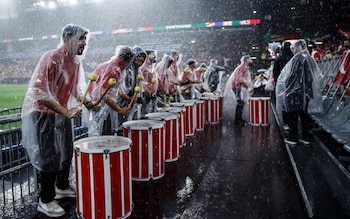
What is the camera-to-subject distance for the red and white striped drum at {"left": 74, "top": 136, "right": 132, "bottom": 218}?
2443 mm

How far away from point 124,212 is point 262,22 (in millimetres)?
22140

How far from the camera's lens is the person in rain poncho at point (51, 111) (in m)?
2.57

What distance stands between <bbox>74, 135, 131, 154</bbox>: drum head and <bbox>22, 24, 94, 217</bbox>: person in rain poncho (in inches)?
10.1

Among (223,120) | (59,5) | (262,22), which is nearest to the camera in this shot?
(223,120)

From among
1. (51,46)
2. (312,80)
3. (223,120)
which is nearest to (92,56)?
(51,46)

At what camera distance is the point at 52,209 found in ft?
8.95

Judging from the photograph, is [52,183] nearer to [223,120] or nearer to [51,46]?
[223,120]

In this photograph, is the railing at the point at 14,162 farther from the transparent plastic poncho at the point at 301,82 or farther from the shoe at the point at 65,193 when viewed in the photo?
the transparent plastic poncho at the point at 301,82

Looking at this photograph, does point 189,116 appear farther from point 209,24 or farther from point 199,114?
point 209,24

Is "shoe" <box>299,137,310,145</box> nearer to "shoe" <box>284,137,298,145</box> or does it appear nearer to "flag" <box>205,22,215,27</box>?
Answer: "shoe" <box>284,137,298,145</box>

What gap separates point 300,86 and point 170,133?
2.21 metres

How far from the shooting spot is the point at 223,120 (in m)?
7.78

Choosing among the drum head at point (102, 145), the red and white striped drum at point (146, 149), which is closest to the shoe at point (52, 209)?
the drum head at point (102, 145)

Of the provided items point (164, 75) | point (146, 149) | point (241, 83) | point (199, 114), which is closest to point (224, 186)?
point (146, 149)
